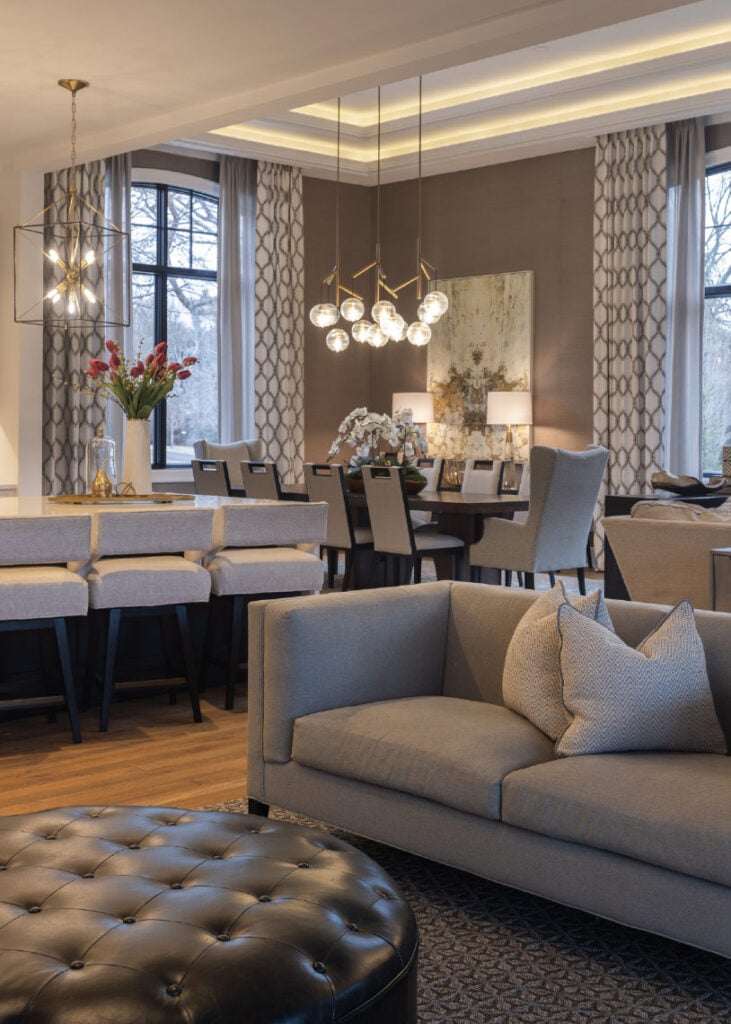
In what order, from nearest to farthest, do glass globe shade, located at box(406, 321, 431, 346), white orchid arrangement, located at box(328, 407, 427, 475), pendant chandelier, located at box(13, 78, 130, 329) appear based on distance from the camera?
white orchid arrangement, located at box(328, 407, 427, 475) → pendant chandelier, located at box(13, 78, 130, 329) → glass globe shade, located at box(406, 321, 431, 346)

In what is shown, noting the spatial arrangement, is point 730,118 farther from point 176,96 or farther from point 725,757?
point 725,757

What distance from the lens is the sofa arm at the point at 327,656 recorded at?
122 inches

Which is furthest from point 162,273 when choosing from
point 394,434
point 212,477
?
point 394,434

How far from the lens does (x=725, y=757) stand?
2658 mm

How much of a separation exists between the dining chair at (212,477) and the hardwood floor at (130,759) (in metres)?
3.42

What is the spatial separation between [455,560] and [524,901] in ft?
15.2

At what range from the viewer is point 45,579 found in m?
4.21

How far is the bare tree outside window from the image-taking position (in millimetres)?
9062

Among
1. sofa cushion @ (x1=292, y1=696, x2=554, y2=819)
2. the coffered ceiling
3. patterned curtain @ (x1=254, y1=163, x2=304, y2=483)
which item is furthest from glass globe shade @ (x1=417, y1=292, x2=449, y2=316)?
sofa cushion @ (x1=292, y1=696, x2=554, y2=819)

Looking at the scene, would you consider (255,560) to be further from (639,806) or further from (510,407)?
(510,407)

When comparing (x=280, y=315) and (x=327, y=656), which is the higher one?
(x=280, y=315)

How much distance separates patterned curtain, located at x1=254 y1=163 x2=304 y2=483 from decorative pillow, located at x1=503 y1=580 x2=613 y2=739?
764 cm

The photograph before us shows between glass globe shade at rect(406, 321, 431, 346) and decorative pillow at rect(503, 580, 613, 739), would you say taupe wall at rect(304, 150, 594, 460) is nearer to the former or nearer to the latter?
glass globe shade at rect(406, 321, 431, 346)

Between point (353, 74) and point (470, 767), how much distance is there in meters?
4.15
